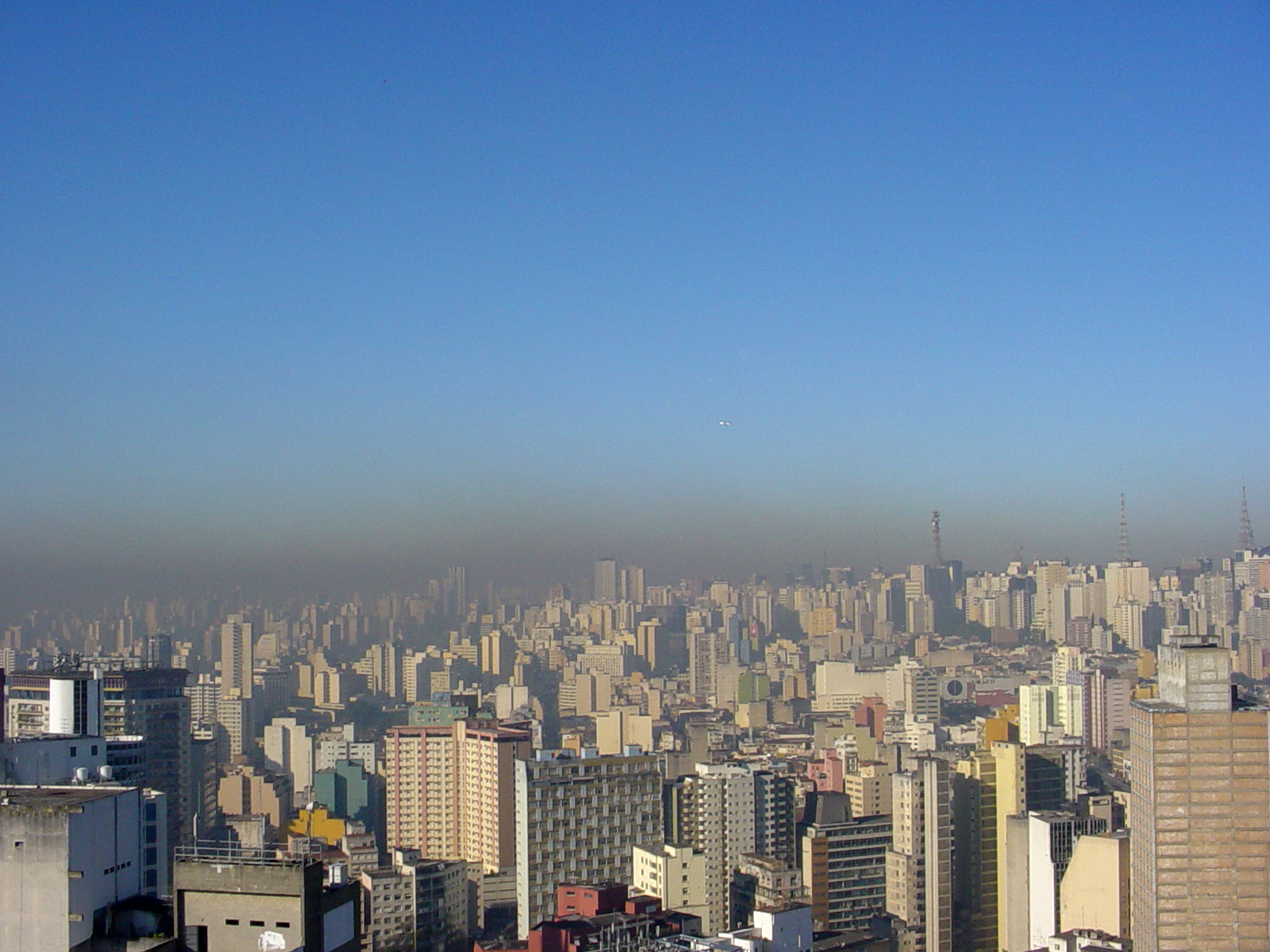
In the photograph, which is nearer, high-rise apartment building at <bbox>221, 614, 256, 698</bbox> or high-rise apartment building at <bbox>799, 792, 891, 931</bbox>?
high-rise apartment building at <bbox>799, 792, 891, 931</bbox>

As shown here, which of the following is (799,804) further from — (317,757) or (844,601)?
(844,601)

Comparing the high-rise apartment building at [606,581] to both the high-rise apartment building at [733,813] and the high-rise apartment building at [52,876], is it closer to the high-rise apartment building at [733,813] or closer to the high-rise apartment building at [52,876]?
the high-rise apartment building at [733,813]

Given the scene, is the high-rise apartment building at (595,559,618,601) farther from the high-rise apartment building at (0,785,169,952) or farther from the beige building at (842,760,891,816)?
the high-rise apartment building at (0,785,169,952)

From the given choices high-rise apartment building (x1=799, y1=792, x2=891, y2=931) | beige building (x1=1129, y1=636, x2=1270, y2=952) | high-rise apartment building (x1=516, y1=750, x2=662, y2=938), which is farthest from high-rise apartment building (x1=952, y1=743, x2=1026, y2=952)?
beige building (x1=1129, y1=636, x2=1270, y2=952)

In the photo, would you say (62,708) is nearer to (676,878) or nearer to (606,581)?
(676,878)

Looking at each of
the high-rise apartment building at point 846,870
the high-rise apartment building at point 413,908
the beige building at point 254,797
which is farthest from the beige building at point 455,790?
the high-rise apartment building at point 846,870

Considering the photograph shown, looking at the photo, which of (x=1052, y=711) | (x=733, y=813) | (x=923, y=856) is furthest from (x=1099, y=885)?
(x=1052, y=711)
